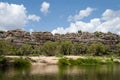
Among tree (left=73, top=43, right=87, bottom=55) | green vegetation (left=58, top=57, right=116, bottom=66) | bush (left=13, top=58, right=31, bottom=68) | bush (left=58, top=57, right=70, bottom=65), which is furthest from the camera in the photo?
tree (left=73, top=43, right=87, bottom=55)

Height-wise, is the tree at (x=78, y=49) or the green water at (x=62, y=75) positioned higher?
the tree at (x=78, y=49)

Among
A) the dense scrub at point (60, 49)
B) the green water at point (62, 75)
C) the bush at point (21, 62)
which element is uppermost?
the dense scrub at point (60, 49)

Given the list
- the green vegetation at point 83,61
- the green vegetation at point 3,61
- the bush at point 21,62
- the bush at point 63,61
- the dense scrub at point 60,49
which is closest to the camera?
the green vegetation at point 3,61

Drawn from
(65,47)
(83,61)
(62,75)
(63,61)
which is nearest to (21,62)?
(63,61)

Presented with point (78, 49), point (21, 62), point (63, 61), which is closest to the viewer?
point (21, 62)

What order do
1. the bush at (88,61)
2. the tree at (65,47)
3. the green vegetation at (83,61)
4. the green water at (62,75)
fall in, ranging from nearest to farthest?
the green water at (62,75)
the green vegetation at (83,61)
the bush at (88,61)
the tree at (65,47)

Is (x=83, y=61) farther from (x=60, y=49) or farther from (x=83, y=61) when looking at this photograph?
(x=60, y=49)

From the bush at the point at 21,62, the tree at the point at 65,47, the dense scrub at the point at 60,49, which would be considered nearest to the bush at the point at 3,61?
the bush at the point at 21,62

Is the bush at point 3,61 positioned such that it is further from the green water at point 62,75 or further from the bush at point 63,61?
the green water at point 62,75

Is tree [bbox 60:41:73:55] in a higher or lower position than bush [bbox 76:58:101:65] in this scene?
higher

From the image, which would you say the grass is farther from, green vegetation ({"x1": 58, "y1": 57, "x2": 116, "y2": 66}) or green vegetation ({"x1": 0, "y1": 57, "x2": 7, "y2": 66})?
green vegetation ({"x1": 0, "y1": 57, "x2": 7, "y2": 66})

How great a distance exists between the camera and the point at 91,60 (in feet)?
361

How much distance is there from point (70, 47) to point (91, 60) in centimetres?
4229

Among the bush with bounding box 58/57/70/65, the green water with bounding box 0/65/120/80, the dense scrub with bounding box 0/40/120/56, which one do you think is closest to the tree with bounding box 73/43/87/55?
the dense scrub with bounding box 0/40/120/56
